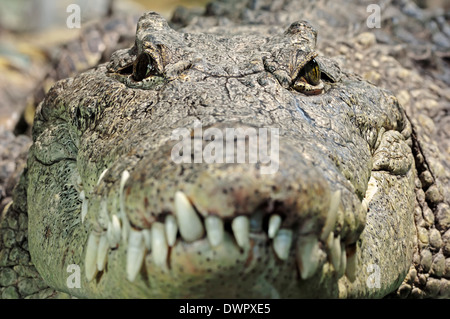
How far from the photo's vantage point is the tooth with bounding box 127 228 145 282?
2.21 metres

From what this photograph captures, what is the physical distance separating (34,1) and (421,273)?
11.7 meters

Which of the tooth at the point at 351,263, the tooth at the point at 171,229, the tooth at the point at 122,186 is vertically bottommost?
the tooth at the point at 351,263

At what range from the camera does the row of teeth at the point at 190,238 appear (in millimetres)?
2078

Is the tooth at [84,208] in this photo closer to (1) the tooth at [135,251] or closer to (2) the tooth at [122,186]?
(2) the tooth at [122,186]

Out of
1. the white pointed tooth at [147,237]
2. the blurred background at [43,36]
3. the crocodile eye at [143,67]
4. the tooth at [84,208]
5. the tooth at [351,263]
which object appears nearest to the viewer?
the white pointed tooth at [147,237]

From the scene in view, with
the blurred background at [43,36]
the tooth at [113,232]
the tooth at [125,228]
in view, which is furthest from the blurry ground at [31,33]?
the tooth at [125,228]

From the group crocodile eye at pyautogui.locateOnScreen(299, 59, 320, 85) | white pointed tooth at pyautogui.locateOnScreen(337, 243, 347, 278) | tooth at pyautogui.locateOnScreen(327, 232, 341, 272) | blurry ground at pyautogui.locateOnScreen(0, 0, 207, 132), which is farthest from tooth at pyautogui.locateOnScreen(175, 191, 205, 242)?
blurry ground at pyautogui.locateOnScreen(0, 0, 207, 132)

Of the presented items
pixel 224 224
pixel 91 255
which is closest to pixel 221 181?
pixel 224 224

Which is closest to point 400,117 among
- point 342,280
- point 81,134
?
point 342,280

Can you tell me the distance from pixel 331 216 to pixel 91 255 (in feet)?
3.04

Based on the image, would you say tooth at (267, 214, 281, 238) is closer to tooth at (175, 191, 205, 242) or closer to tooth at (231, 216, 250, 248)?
tooth at (231, 216, 250, 248)

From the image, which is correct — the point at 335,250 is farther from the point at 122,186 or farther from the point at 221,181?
the point at 122,186

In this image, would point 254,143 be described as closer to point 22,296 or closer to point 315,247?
point 315,247

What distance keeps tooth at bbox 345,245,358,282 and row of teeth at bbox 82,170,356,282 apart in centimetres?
8
